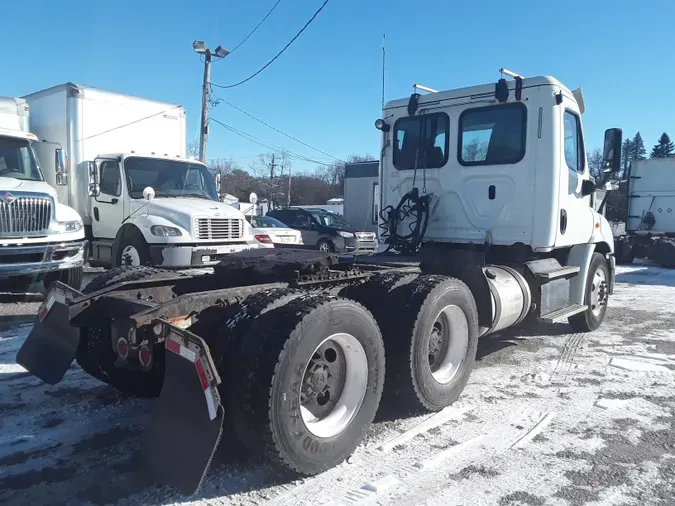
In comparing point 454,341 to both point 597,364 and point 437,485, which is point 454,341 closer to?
point 437,485

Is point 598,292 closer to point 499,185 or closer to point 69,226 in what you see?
point 499,185

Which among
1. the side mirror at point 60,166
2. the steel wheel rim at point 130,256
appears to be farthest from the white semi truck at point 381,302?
the side mirror at point 60,166

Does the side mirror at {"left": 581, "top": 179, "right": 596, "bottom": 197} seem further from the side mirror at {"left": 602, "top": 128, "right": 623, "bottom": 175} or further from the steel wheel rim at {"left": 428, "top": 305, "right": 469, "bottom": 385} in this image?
the steel wheel rim at {"left": 428, "top": 305, "right": 469, "bottom": 385}

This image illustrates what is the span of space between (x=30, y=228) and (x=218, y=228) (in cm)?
306

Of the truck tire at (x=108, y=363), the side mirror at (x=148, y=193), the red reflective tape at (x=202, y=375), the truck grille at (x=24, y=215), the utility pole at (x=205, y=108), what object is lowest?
the truck tire at (x=108, y=363)

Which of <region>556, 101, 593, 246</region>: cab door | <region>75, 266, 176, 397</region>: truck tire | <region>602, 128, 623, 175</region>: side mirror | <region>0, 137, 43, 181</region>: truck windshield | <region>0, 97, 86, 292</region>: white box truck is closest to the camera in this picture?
<region>75, 266, 176, 397</region>: truck tire

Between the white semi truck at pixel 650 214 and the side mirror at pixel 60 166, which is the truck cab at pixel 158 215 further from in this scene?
the white semi truck at pixel 650 214

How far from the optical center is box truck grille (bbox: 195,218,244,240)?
9727 millimetres

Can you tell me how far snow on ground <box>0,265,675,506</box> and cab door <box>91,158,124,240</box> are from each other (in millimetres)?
4963

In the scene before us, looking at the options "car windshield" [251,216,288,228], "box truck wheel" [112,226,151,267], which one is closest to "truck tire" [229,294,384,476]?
"box truck wheel" [112,226,151,267]

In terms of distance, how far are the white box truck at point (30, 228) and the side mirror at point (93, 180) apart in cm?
124

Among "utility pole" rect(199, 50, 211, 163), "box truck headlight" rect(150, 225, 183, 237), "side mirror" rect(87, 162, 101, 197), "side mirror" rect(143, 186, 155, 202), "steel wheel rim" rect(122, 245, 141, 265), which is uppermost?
"utility pole" rect(199, 50, 211, 163)

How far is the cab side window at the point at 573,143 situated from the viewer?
649 cm

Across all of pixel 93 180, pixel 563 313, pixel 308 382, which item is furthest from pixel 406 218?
pixel 93 180
